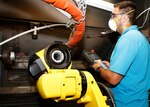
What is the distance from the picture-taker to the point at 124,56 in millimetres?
1419

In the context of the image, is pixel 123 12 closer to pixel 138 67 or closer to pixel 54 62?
pixel 138 67

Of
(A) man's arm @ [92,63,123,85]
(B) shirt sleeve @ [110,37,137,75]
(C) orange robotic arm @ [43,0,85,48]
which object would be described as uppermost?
(C) orange robotic arm @ [43,0,85,48]

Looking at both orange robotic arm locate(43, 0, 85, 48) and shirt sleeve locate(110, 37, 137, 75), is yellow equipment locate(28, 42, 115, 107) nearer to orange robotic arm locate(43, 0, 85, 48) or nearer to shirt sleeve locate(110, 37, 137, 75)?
shirt sleeve locate(110, 37, 137, 75)

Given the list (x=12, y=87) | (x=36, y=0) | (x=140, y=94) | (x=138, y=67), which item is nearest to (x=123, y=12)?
(x=138, y=67)

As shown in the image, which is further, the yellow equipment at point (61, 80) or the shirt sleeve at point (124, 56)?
the shirt sleeve at point (124, 56)

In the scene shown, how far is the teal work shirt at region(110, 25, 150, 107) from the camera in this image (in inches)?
56.6

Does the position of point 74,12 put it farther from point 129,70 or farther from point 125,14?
point 129,70

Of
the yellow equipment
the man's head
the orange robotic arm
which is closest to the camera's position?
the yellow equipment

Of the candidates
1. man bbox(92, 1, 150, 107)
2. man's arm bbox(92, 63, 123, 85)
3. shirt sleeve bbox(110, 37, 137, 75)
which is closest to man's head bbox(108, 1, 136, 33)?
man bbox(92, 1, 150, 107)

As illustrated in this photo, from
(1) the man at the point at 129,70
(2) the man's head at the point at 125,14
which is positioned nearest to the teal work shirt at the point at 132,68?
(1) the man at the point at 129,70

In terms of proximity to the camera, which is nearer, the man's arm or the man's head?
the man's arm

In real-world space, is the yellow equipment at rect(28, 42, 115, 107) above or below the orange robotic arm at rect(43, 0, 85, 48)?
below

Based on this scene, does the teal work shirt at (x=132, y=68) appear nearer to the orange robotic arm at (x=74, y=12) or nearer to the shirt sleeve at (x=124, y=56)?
the shirt sleeve at (x=124, y=56)

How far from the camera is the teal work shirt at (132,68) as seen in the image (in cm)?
144
